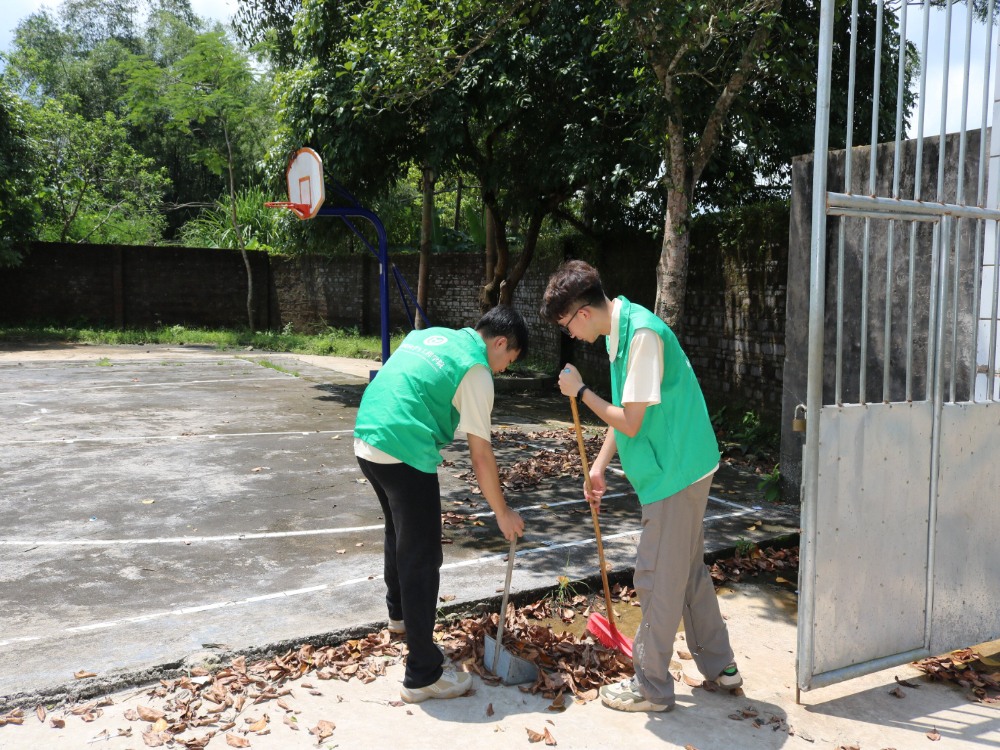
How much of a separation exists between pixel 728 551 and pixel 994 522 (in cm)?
188

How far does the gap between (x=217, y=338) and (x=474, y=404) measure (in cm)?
1980

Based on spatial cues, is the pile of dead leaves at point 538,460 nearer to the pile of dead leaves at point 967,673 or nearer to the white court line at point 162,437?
the white court line at point 162,437

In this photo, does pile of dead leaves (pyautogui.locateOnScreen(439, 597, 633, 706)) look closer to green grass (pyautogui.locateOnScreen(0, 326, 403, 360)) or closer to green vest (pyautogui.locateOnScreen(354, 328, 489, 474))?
green vest (pyautogui.locateOnScreen(354, 328, 489, 474))

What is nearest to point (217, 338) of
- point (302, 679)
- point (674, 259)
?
point (674, 259)

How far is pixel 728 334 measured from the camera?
10234 millimetres

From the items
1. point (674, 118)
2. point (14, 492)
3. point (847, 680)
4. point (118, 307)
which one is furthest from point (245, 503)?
point (118, 307)

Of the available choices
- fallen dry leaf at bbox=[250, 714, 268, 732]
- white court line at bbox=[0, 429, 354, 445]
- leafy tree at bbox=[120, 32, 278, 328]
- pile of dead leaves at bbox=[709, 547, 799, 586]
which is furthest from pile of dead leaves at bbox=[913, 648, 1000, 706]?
leafy tree at bbox=[120, 32, 278, 328]

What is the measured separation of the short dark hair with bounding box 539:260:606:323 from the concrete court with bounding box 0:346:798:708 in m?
1.99

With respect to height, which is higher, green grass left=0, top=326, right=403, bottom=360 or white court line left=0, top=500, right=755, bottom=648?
green grass left=0, top=326, right=403, bottom=360

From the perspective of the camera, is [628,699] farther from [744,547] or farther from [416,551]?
[744,547]

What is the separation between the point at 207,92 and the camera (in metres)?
21.3

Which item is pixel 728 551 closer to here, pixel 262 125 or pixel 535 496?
pixel 535 496

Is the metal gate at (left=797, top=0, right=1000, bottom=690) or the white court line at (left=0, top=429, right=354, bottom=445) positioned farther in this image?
the white court line at (left=0, top=429, right=354, bottom=445)

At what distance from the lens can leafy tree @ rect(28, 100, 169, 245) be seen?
23.3 metres
